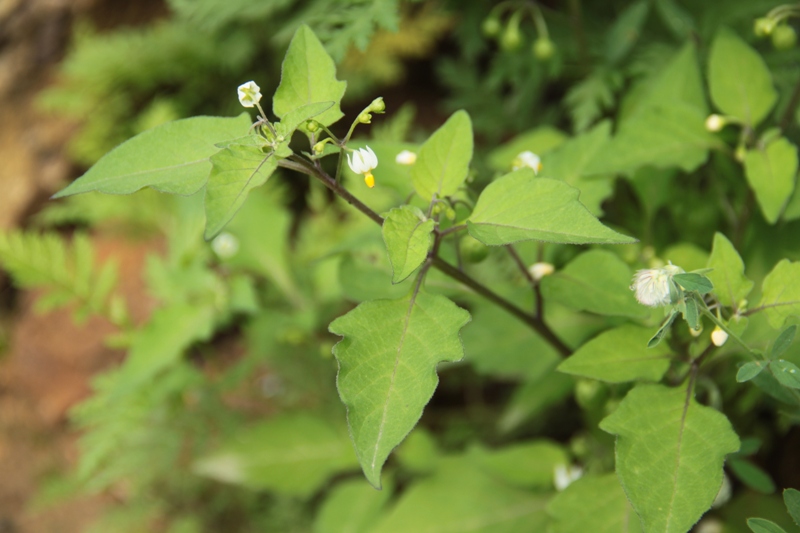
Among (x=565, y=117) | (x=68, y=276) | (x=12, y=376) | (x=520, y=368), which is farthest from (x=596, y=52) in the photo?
(x=12, y=376)

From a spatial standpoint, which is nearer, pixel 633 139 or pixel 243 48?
pixel 633 139

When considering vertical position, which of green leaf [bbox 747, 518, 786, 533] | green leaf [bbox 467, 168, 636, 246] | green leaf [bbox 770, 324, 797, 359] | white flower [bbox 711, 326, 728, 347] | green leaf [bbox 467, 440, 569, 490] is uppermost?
green leaf [bbox 467, 168, 636, 246]

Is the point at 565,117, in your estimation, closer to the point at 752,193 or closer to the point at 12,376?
the point at 752,193

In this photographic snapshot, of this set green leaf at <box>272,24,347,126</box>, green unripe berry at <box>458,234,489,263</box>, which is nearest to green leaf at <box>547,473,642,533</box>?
green unripe berry at <box>458,234,489,263</box>

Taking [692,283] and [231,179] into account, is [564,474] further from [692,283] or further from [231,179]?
[231,179]

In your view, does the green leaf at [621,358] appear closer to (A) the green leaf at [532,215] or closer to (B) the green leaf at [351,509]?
(A) the green leaf at [532,215]

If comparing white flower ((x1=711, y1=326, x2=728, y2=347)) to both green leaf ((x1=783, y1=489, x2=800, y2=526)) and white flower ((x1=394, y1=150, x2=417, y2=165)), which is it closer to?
green leaf ((x1=783, y1=489, x2=800, y2=526))

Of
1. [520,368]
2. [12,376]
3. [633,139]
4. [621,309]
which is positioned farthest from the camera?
[12,376]
